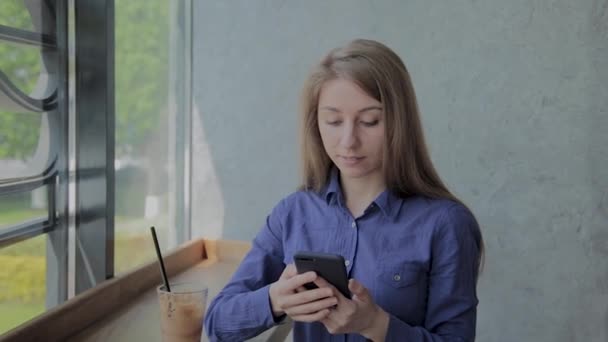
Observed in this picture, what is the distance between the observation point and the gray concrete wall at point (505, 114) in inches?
74.4

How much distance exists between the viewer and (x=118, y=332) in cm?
139

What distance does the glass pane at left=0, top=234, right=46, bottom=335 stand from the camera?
4.41ft

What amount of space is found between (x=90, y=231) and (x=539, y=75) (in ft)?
4.79

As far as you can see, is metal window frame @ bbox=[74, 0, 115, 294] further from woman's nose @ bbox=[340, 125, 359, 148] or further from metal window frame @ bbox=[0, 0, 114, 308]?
woman's nose @ bbox=[340, 125, 359, 148]

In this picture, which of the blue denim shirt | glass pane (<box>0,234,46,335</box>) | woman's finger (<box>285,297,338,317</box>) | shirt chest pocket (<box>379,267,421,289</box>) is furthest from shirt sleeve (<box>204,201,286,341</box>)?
glass pane (<box>0,234,46,335</box>)

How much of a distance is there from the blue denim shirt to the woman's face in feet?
0.28

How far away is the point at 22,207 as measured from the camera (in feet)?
4.58

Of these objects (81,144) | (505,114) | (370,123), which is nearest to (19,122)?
(81,144)

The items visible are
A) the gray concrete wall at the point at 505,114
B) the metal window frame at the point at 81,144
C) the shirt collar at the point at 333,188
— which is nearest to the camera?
the shirt collar at the point at 333,188

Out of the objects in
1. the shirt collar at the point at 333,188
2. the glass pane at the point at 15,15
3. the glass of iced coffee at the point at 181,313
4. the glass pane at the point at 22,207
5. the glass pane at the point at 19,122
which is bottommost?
the glass of iced coffee at the point at 181,313

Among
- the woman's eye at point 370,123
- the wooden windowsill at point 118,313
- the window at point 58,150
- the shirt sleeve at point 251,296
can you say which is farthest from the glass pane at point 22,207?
the woman's eye at point 370,123

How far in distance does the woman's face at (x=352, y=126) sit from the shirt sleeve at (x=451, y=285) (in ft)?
0.58

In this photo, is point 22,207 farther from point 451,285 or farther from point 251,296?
point 451,285

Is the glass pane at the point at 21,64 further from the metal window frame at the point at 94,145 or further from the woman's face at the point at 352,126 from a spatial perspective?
the woman's face at the point at 352,126
